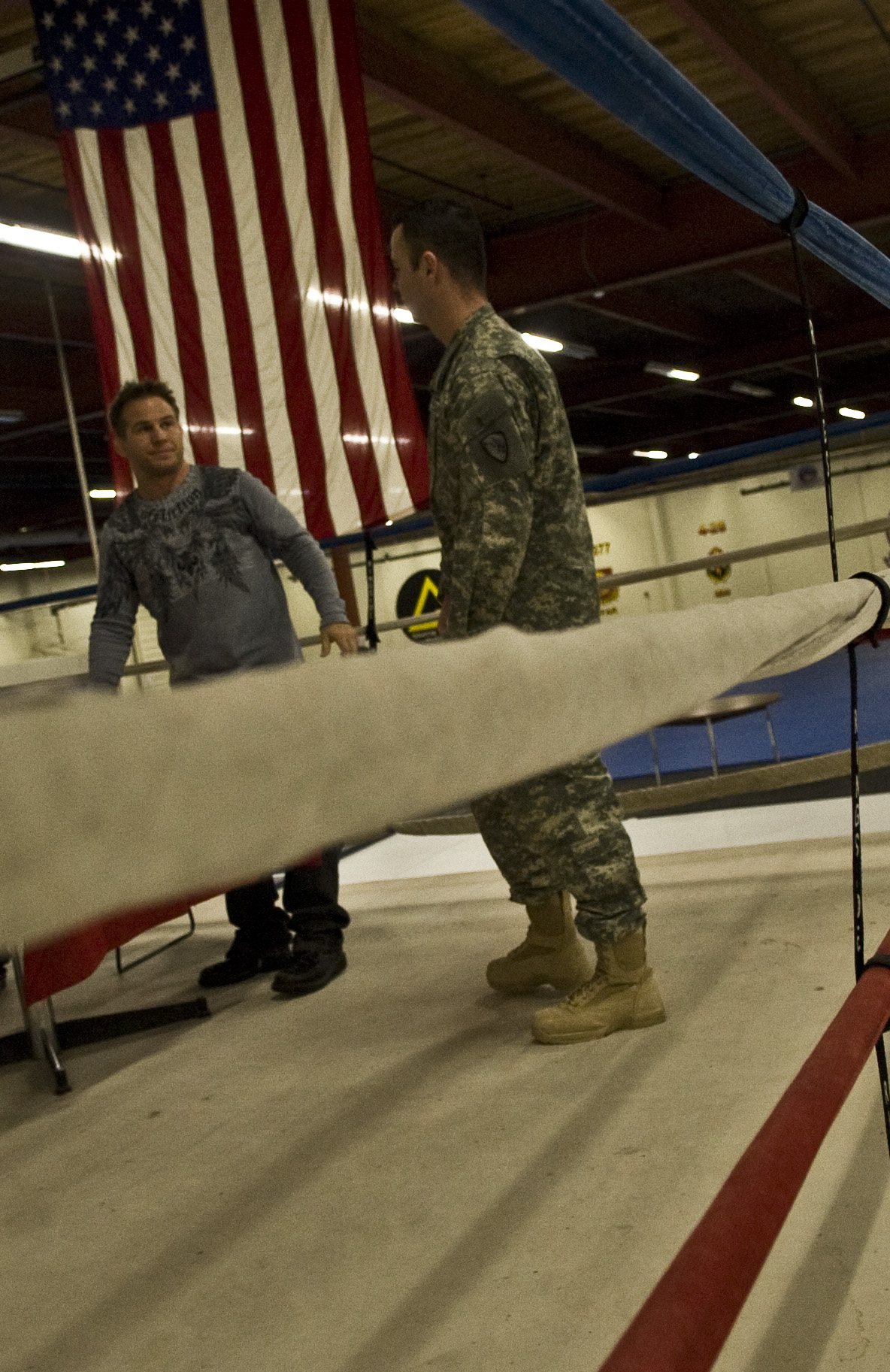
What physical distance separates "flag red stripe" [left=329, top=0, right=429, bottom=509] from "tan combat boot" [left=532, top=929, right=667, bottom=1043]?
7.43 feet

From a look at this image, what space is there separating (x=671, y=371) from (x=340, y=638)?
943 centimetres

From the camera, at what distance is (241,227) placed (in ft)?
11.4

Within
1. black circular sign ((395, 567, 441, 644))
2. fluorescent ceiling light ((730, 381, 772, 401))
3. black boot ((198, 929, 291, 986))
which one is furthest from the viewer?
fluorescent ceiling light ((730, 381, 772, 401))

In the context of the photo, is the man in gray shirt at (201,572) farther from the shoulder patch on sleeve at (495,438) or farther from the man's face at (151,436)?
the shoulder patch on sleeve at (495,438)

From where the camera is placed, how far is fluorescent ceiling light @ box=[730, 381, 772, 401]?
12.8m

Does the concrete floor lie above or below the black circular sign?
below

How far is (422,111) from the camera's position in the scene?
4.70m

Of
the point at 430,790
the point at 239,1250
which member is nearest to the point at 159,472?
the point at 239,1250

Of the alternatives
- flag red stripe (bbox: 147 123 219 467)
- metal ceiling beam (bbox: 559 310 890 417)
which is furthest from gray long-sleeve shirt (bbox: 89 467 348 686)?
metal ceiling beam (bbox: 559 310 890 417)

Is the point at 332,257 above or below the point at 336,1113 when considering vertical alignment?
above

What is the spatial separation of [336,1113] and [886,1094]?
74 cm

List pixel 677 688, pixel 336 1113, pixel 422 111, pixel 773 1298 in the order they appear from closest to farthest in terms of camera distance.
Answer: pixel 677 688
pixel 773 1298
pixel 336 1113
pixel 422 111

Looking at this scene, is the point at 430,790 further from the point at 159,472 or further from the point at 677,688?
the point at 159,472

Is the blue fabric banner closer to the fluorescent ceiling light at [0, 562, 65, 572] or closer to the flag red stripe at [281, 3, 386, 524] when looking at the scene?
the flag red stripe at [281, 3, 386, 524]
